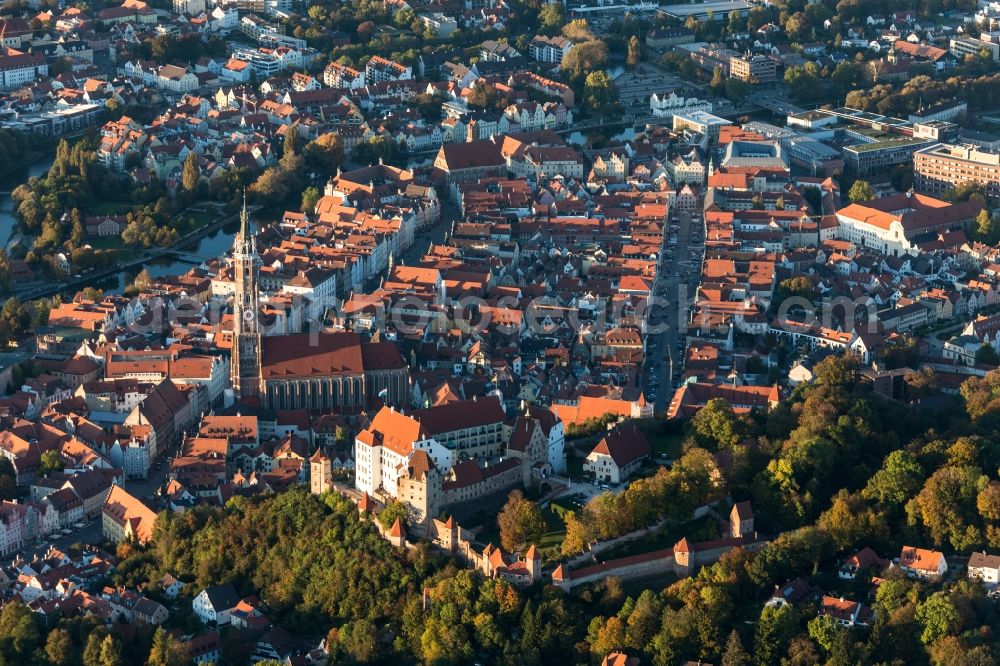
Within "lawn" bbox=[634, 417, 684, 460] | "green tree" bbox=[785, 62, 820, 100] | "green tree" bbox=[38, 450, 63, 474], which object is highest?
"lawn" bbox=[634, 417, 684, 460]

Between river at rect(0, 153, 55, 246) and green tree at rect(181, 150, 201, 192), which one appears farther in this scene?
green tree at rect(181, 150, 201, 192)

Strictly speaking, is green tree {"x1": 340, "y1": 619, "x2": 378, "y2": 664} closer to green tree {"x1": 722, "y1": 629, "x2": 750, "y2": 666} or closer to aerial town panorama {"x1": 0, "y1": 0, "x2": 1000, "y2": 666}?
aerial town panorama {"x1": 0, "y1": 0, "x2": 1000, "y2": 666}

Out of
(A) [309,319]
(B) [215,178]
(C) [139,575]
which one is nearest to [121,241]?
(B) [215,178]

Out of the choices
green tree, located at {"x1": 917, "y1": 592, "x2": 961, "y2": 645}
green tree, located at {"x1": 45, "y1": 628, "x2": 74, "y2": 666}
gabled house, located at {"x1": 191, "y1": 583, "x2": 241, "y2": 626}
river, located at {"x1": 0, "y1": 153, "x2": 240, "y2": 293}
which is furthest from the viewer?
river, located at {"x1": 0, "y1": 153, "x2": 240, "y2": 293}

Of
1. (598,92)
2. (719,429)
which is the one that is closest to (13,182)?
(598,92)

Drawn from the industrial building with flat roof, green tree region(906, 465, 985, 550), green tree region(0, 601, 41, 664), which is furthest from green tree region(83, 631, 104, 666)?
the industrial building with flat roof

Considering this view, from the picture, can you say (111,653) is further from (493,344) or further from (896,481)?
(493,344)
